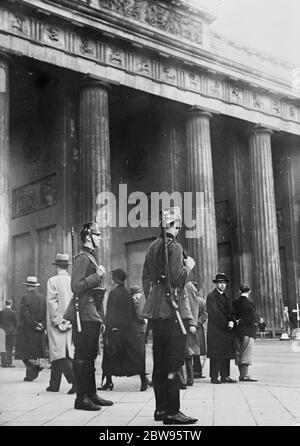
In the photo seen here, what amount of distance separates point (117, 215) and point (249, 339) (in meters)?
16.7

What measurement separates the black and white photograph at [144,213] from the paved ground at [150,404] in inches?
1.7

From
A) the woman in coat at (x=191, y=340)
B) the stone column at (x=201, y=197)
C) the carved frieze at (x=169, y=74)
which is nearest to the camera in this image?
the woman in coat at (x=191, y=340)

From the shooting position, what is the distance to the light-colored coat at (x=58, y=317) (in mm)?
8794

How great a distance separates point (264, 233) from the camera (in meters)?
25.9

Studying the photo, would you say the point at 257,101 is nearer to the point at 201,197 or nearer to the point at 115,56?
the point at 201,197

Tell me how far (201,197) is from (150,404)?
16.8m

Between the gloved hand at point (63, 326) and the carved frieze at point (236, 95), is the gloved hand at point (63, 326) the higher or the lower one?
the lower one

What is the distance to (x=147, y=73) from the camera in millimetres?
22719

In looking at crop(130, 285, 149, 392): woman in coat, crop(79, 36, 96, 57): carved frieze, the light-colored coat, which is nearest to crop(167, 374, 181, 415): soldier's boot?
crop(130, 285, 149, 392): woman in coat

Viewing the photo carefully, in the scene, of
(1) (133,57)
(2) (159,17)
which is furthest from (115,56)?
(2) (159,17)

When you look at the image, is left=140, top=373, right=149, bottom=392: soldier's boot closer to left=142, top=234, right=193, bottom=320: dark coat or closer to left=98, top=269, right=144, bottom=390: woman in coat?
left=98, top=269, right=144, bottom=390: woman in coat

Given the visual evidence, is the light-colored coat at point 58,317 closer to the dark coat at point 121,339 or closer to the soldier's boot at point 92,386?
the dark coat at point 121,339

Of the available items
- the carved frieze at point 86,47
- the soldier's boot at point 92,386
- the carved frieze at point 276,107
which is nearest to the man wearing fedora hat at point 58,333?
the soldier's boot at point 92,386
